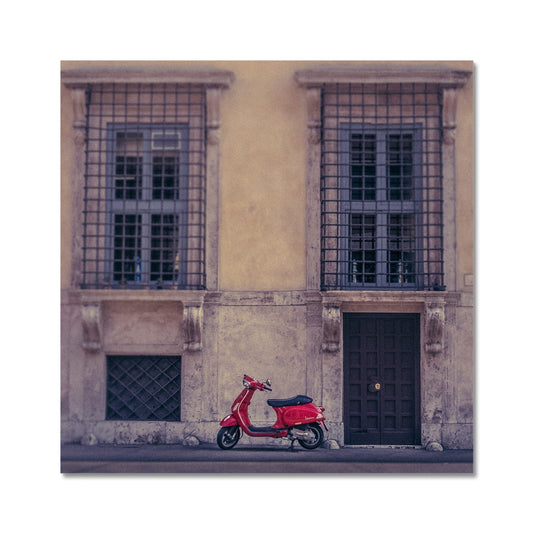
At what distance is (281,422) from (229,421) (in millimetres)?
509

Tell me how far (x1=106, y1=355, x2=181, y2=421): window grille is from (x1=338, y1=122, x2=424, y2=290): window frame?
194 centimetres

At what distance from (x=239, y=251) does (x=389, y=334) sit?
1719 millimetres

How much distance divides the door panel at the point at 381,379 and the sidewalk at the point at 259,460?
21 centimetres

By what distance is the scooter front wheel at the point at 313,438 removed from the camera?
26.3ft

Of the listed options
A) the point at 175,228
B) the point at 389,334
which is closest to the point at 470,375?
the point at 389,334

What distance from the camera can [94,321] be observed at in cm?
822

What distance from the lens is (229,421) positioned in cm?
808

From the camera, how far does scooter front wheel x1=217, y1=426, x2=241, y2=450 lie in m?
8.05

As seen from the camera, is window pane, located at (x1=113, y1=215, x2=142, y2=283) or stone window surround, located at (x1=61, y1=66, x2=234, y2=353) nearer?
stone window surround, located at (x1=61, y1=66, x2=234, y2=353)

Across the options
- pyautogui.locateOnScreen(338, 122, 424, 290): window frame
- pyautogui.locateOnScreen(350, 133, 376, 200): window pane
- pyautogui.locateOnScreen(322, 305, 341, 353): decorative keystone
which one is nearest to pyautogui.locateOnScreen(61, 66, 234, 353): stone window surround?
pyautogui.locateOnScreen(322, 305, 341, 353): decorative keystone

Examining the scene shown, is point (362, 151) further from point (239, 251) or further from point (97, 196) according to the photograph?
point (97, 196)

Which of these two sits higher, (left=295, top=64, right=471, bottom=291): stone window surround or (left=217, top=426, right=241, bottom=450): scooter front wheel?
(left=295, top=64, right=471, bottom=291): stone window surround

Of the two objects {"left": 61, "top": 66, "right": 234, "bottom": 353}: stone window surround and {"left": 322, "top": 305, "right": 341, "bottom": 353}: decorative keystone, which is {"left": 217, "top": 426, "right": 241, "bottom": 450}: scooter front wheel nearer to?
{"left": 61, "top": 66, "right": 234, "bottom": 353}: stone window surround

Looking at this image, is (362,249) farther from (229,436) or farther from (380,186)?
(229,436)
